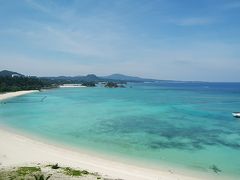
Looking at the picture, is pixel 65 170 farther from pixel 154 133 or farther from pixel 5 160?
pixel 154 133

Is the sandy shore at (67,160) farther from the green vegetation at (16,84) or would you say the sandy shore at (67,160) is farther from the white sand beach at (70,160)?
the green vegetation at (16,84)

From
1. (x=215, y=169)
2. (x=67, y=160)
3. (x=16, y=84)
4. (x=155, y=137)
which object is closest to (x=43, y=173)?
(x=67, y=160)

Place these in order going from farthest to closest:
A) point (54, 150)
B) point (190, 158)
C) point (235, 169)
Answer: point (54, 150) → point (190, 158) → point (235, 169)

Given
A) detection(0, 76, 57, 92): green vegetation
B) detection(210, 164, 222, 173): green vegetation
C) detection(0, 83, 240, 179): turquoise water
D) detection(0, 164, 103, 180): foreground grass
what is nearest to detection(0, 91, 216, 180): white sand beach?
detection(0, 164, 103, 180): foreground grass

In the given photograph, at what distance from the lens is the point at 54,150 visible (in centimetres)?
2688

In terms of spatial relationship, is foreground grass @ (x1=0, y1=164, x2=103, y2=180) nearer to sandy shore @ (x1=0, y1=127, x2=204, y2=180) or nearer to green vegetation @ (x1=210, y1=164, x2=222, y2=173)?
sandy shore @ (x1=0, y1=127, x2=204, y2=180)

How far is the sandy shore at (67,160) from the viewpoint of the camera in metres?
20.2

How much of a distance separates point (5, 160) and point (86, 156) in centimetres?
636

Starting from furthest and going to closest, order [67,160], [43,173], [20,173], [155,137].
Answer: [155,137], [67,160], [43,173], [20,173]

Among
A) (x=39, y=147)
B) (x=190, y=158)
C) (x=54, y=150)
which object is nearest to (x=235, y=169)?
(x=190, y=158)

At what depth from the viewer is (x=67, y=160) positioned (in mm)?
23406

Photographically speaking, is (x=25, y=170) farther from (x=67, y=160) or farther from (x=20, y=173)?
(x=67, y=160)

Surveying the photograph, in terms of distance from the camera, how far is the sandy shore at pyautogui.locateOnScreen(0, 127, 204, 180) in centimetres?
2020

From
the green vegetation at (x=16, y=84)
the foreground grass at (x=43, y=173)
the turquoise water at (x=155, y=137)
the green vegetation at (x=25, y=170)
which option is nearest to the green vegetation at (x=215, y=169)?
the turquoise water at (x=155, y=137)
